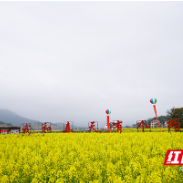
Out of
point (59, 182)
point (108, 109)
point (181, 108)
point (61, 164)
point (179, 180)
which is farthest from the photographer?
point (181, 108)

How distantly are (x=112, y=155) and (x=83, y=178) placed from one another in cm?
224

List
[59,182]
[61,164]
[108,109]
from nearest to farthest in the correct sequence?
[59,182] < [61,164] < [108,109]

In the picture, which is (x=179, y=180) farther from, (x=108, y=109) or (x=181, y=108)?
(x=181, y=108)

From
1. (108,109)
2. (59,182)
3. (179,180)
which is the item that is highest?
(108,109)

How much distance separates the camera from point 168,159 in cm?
474

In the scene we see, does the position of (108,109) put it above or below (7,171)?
above

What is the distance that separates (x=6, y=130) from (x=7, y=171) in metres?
21.5

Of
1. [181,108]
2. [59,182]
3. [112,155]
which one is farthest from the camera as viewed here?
[181,108]

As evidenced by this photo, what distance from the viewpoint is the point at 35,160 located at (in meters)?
5.31

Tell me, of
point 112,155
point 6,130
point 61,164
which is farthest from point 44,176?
point 6,130

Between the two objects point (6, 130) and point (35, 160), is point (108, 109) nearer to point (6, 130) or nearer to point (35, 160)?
point (6, 130)

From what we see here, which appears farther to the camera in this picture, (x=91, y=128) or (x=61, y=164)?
(x=91, y=128)

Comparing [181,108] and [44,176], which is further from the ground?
[181,108]

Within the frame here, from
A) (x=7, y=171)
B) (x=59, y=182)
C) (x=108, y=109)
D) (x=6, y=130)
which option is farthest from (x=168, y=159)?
(x=6, y=130)
